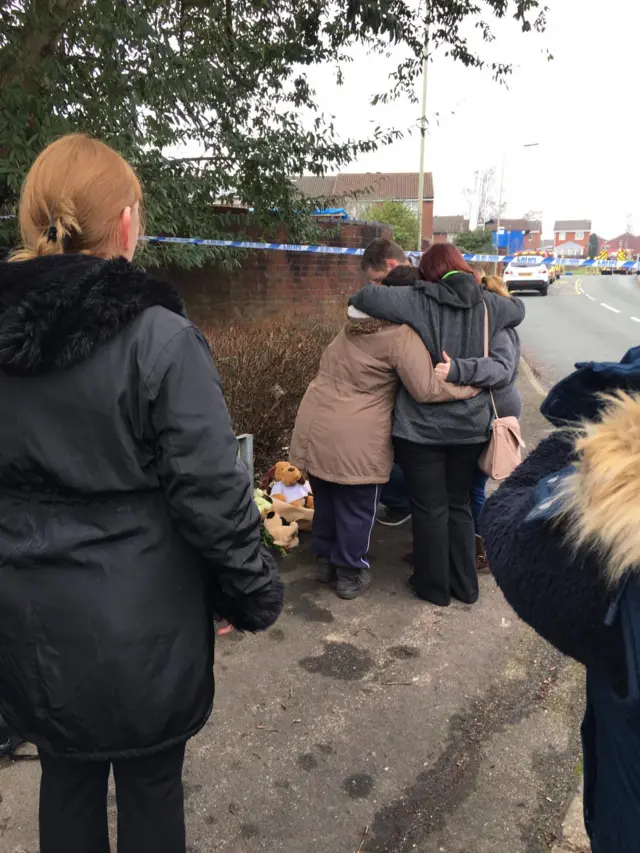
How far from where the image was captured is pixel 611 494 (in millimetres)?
877

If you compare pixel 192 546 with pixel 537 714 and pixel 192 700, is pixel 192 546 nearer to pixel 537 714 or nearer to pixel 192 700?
pixel 192 700

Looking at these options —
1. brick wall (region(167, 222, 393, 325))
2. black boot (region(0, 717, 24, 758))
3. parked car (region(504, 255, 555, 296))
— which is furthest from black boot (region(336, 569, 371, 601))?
parked car (region(504, 255, 555, 296))

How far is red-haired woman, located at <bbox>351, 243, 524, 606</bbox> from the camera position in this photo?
3445mm

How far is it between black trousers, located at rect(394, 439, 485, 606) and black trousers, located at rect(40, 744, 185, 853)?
2.22 metres

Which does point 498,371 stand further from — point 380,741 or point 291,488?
point 380,741

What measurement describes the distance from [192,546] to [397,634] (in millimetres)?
2137

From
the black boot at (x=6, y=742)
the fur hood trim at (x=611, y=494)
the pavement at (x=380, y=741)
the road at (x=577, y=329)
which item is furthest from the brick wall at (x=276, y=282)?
the fur hood trim at (x=611, y=494)

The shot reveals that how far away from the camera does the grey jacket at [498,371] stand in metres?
3.43

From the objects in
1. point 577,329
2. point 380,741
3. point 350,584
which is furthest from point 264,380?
point 577,329

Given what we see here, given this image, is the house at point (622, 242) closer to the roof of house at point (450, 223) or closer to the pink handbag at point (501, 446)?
the roof of house at point (450, 223)

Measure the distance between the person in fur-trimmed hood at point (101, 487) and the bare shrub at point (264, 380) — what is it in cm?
318

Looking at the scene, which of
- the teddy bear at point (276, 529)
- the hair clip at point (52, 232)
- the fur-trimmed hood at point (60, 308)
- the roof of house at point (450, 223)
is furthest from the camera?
the roof of house at point (450, 223)

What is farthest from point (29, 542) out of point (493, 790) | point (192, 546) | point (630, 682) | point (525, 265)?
point (525, 265)

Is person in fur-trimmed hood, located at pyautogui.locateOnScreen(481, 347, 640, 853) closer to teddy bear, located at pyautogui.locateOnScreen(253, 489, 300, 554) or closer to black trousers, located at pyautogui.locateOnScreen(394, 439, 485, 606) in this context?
black trousers, located at pyautogui.locateOnScreen(394, 439, 485, 606)
